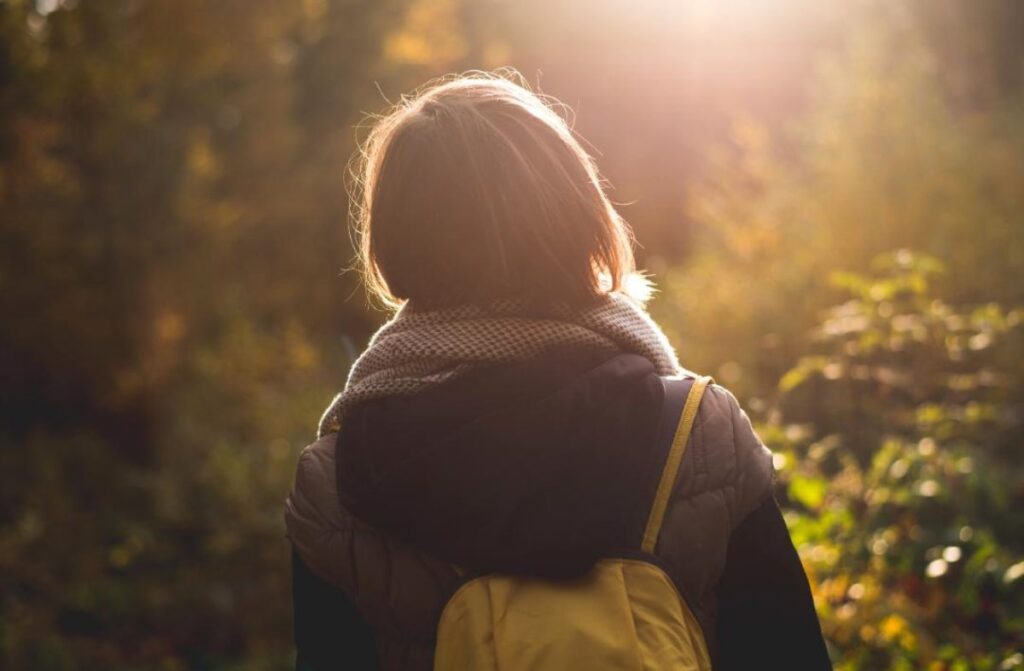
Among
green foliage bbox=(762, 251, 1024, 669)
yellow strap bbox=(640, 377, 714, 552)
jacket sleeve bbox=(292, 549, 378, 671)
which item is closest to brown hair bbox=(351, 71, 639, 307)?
yellow strap bbox=(640, 377, 714, 552)

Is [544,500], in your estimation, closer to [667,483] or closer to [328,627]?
[667,483]

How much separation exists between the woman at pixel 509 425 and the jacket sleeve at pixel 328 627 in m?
0.02

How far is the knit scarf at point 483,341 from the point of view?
1462 millimetres

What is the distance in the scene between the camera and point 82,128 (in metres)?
10.6

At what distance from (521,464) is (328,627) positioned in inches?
19.2

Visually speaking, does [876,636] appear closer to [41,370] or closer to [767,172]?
[767,172]

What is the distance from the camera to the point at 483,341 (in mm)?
1465

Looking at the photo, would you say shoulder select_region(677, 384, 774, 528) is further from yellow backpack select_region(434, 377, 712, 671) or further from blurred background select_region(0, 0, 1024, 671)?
blurred background select_region(0, 0, 1024, 671)

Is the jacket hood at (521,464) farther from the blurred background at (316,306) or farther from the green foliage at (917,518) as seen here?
the green foliage at (917,518)

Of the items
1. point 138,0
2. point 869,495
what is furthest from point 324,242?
point 869,495

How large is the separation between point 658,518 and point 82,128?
414 inches

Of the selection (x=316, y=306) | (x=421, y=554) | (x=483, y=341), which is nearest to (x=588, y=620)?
(x=421, y=554)

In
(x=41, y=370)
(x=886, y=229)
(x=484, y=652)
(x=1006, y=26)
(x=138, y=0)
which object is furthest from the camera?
(x=1006, y=26)

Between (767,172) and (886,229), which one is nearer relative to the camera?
(886,229)
